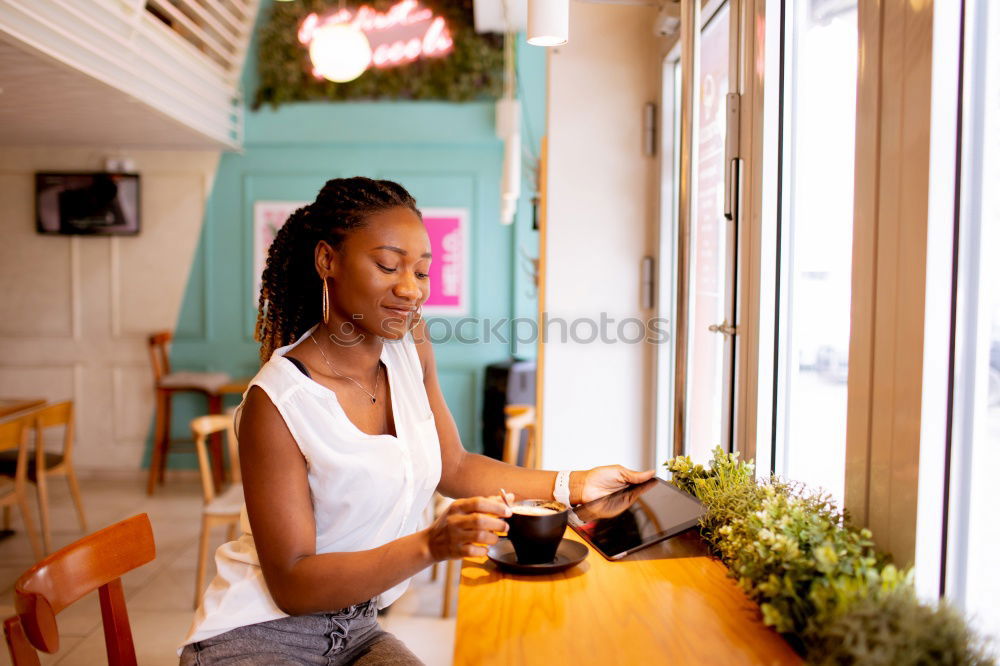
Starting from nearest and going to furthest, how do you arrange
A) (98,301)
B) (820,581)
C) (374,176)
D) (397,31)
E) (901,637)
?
(901,637), (820,581), (397,31), (374,176), (98,301)

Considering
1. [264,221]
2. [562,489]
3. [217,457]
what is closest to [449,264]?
[264,221]

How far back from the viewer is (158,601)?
3570mm

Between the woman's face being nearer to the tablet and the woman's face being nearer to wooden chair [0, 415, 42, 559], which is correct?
the tablet

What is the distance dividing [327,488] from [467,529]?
0.35 meters

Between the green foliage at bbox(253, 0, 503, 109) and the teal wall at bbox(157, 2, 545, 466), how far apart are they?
86 millimetres

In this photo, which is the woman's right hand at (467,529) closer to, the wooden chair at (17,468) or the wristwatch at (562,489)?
the wristwatch at (562,489)

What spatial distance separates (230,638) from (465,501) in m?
0.51

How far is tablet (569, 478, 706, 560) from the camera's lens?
131cm

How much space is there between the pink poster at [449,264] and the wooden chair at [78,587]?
14.8ft

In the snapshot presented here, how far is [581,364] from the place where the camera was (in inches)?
108

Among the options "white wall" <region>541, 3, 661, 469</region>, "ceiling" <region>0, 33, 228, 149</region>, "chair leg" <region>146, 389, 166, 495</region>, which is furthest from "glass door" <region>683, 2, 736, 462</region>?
"chair leg" <region>146, 389, 166, 495</region>

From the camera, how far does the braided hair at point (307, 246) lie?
1.50 metres

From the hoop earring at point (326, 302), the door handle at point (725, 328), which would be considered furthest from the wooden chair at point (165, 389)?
the door handle at point (725, 328)

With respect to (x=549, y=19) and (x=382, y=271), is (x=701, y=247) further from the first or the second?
(x=382, y=271)
